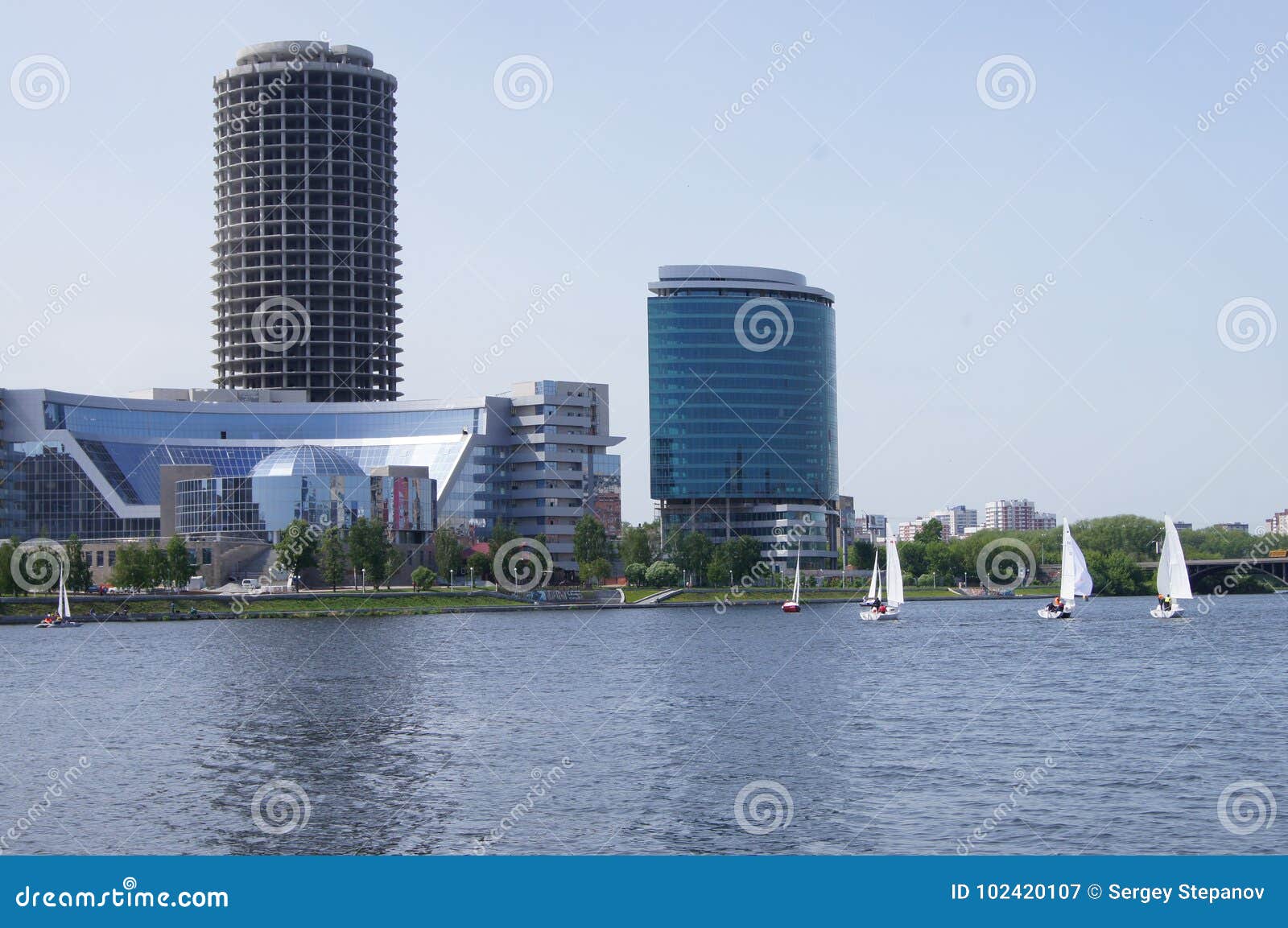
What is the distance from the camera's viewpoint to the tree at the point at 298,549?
18088cm

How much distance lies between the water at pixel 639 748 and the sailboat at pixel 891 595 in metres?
45.8

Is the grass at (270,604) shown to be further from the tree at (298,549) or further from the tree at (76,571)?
the tree at (298,549)

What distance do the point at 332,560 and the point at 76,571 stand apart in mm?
27040

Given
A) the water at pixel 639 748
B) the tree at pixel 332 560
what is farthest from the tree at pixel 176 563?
the water at pixel 639 748

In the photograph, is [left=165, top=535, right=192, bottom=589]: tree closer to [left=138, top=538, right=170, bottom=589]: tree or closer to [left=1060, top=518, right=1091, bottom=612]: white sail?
[left=138, top=538, right=170, bottom=589]: tree

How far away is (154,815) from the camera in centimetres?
4316

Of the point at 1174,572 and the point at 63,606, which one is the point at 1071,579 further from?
the point at 63,606

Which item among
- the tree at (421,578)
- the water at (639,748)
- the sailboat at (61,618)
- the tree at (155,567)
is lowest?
the water at (639,748)

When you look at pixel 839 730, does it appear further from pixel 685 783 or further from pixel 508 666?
pixel 508 666

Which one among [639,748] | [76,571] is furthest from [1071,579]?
[639,748]

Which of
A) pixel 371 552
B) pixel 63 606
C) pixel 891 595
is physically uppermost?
pixel 371 552

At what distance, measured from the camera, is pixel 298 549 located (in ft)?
592

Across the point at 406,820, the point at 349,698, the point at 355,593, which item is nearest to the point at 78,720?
the point at 349,698

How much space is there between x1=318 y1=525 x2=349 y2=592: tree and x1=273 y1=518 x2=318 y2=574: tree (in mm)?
1683
